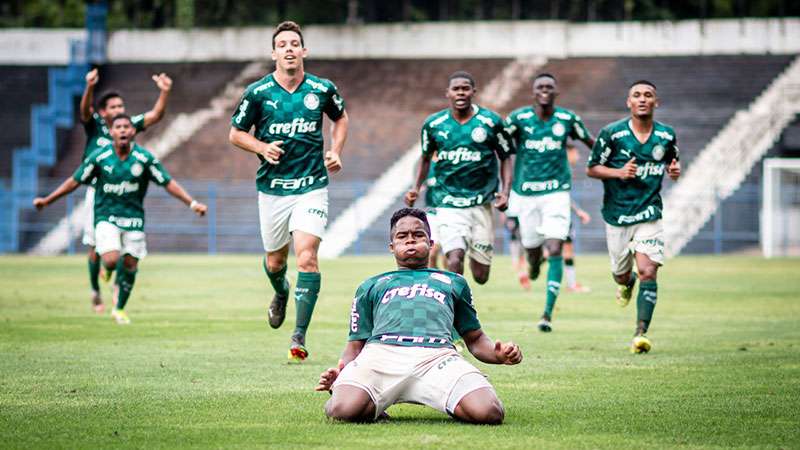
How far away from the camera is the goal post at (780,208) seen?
39.7 meters

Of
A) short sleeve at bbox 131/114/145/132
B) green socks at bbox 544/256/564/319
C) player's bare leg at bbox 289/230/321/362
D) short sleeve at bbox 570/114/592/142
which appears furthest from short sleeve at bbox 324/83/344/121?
short sleeve at bbox 131/114/145/132

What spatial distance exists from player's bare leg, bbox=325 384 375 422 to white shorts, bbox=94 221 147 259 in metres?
8.69

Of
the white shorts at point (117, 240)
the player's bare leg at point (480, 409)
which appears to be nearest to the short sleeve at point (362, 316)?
the player's bare leg at point (480, 409)

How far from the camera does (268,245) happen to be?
41.0 ft

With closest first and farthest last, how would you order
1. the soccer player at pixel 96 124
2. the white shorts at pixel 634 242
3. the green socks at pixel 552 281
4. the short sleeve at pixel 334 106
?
1. the short sleeve at pixel 334 106
2. the white shorts at pixel 634 242
3. the green socks at pixel 552 281
4. the soccer player at pixel 96 124

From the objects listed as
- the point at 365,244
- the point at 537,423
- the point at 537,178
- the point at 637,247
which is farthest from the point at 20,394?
the point at 365,244

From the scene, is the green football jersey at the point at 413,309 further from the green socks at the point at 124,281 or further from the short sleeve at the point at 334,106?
the green socks at the point at 124,281

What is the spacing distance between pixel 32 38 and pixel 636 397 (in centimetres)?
4659

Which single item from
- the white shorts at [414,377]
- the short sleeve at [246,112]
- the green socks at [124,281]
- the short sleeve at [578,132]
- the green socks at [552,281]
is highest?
the short sleeve at [246,112]

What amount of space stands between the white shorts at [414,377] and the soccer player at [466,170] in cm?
600

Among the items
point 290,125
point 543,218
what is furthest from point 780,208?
point 290,125

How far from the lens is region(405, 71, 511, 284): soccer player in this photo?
560 inches

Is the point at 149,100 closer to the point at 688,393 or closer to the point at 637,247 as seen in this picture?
the point at 637,247

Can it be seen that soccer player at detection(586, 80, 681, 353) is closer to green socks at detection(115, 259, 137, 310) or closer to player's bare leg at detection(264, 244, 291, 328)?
player's bare leg at detection(264, 244, 291, 328)
